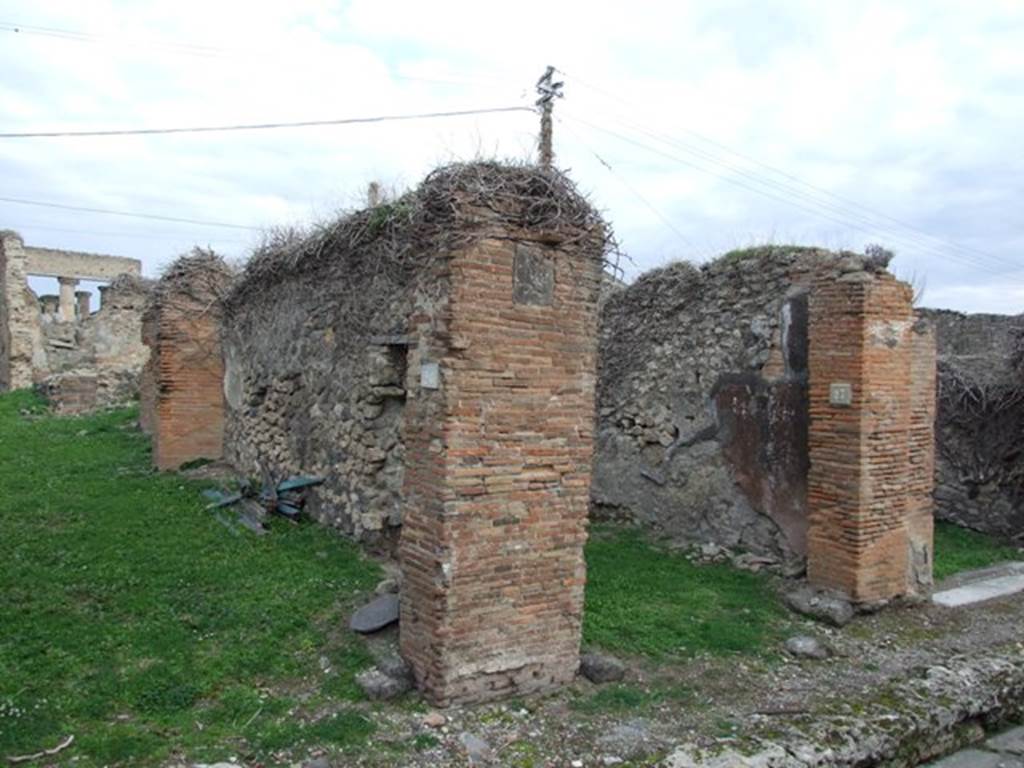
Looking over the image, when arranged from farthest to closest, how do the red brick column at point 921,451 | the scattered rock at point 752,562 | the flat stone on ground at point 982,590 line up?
the scattered rock at point 752,562 < the flat stone on ground at point 982,590 < the red brick column at point 921,451

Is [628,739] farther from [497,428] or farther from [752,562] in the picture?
[752,562]

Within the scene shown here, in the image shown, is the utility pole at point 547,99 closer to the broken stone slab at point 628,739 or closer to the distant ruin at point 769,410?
the distant ruin at point 769,410

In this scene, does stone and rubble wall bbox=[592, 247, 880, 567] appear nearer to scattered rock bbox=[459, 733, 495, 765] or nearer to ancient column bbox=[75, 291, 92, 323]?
scattered rock bbox=[459, 733, 495, 765]

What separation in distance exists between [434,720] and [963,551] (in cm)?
765

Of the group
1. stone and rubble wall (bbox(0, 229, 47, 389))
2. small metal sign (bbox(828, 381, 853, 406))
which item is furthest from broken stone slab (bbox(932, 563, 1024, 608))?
stone and rubble wall (bbox(0, 229, 47, 389))

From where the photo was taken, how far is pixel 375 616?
5145mm

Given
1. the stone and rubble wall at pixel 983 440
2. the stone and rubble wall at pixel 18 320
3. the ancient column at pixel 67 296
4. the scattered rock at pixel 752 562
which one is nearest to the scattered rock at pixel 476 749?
the scattered rock at pixel 752 562

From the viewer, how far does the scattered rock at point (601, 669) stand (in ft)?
16.0

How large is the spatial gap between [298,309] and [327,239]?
3.49 ft

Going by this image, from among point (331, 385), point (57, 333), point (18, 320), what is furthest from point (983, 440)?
point (57, 333)

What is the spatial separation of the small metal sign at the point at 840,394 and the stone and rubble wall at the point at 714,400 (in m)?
0.44

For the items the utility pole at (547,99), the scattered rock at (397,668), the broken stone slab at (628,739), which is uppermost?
the utility pole at (547,99)

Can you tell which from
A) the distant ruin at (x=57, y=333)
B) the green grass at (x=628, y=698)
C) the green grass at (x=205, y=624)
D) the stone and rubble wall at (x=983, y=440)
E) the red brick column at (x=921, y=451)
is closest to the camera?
the green grass at (x=205, y=624)

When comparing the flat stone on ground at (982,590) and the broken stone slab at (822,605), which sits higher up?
the broken stone slab at (822,605)
